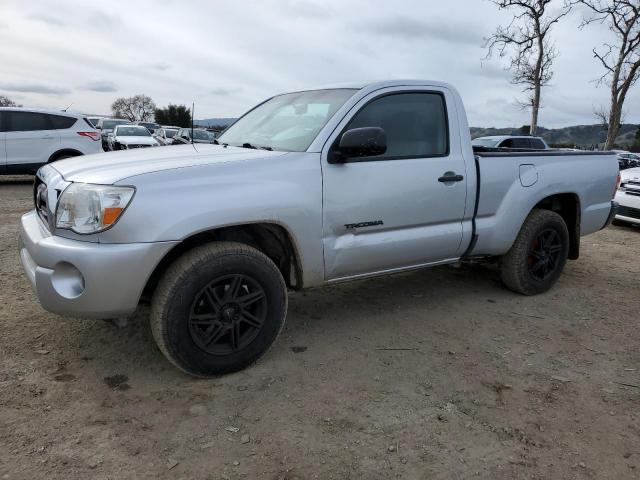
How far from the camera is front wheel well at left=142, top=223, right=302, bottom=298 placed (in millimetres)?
2950

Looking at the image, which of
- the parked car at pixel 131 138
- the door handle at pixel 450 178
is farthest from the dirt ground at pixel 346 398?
the parked car at pixel 131 138

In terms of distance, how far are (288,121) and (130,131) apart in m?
16.3

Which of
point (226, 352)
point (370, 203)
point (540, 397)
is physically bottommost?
point (540, 397)

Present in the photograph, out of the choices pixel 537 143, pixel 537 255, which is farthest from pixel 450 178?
pixel 537 143

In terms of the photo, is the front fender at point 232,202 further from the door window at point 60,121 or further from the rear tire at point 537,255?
the door window at point 60,121

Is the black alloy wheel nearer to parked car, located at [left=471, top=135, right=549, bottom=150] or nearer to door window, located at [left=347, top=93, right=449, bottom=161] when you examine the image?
door window, located at [left=347, top=93, right=449, bottom=161]

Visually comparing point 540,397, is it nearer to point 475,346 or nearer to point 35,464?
point 475,346

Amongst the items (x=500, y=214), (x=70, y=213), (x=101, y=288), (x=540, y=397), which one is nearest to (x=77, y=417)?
(x=101, y=288)

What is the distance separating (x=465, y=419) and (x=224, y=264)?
1.55m

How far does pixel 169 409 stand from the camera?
2680 mm

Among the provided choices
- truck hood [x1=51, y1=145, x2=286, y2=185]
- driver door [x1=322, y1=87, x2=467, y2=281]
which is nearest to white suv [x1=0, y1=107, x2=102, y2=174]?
truck hood [x1=51, y1=145, x2=286, y2=185]

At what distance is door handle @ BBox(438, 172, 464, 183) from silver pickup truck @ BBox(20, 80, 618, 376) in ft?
0.03

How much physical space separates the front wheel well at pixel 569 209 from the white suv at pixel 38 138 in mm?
10089

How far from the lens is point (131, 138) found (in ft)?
54.7
